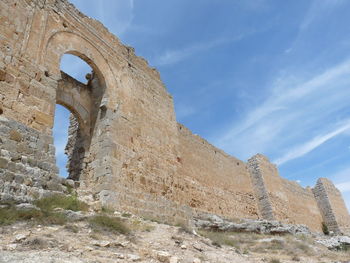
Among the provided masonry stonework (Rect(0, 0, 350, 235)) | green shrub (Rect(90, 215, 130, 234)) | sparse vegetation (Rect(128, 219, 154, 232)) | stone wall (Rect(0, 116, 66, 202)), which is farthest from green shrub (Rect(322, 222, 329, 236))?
Result: stone wall (Rect(0, 116, 66, 202))

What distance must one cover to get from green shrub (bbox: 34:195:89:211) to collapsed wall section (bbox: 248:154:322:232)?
42.7ft

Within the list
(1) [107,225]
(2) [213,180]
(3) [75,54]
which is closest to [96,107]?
(3) [75,54]

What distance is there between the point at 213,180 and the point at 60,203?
955 centimetres

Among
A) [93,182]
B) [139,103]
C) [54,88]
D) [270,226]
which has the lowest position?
[270,226]

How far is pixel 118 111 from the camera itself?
8.45 metres

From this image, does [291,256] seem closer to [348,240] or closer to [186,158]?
[348,240]

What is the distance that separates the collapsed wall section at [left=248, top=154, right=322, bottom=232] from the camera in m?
17.1

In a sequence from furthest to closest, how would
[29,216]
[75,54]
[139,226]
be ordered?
[75,54] → [139,226] → [29,216]

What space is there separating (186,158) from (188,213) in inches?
148

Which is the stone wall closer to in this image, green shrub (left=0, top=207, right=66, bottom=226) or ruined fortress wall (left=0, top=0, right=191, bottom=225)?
ruined fortress wall (left=0, top=0, right=191, bottom=225)

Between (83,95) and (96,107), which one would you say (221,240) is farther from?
(83,95)

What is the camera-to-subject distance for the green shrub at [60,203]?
5.05 metres

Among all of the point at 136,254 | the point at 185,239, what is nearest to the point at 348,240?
the point at 185,239

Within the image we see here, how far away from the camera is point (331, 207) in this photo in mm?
23688
